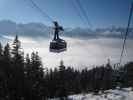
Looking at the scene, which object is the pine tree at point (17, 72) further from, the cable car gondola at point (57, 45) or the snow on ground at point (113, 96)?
the cable car gondola at point (57, 45)

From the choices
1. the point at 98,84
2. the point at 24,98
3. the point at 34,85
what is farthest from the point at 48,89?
the point at 98,84

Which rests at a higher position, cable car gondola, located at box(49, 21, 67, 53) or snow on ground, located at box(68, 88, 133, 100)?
cable car gondola, located at box(49, 21, 67, 53)

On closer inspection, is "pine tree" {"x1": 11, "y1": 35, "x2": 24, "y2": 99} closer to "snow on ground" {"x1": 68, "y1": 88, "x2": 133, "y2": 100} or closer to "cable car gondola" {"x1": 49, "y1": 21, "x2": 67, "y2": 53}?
"snow on ground" {"x1": 68, "y1": 88, "x2": 133, "y2": 100}

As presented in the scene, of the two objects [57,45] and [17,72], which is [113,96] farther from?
[57,45]

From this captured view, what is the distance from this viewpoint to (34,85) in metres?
51.4

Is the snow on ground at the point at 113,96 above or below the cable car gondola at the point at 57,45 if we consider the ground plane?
below

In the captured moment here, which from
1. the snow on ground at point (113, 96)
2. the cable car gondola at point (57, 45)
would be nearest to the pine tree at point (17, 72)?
the snow on ground at point (113, 96)

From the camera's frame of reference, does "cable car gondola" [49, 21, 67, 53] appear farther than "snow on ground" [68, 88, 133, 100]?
No

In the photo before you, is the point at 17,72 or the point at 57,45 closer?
the point at 57,45

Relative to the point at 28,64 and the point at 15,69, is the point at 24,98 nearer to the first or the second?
the point at 15,69

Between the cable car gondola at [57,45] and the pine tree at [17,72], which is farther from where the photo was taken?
the pine tree at [17,72]

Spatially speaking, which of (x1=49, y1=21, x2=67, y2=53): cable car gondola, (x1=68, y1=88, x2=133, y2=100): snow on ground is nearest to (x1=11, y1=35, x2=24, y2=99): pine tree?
(x1=68, y1=88, x2=133, y2=100): snow on ground

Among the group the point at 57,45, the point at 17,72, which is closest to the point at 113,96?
the point at 17,72

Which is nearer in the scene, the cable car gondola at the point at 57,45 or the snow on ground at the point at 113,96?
the cable car gondola at the point at 57,45
